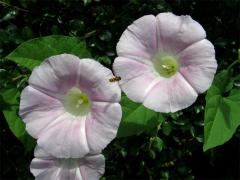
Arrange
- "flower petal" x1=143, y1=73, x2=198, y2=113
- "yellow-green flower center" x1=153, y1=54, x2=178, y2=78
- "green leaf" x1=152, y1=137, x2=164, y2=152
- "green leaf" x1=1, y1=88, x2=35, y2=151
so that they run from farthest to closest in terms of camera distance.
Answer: "green leaf" x1=152, y1=137, x2=164, y2=152 < "green leaf" x1=1, y1=88, x2=35, y2=151 < "yellow-green flower center" x1=153, y1=54, x2=178, y2=78 < "flower petal" x1=143, y1=73, x2=198, y2=113

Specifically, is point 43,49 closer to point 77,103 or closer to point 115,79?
point 77,103

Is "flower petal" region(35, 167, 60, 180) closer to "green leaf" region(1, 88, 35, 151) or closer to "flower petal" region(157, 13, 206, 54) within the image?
"green leaf" region(1, 88, 35, 151)

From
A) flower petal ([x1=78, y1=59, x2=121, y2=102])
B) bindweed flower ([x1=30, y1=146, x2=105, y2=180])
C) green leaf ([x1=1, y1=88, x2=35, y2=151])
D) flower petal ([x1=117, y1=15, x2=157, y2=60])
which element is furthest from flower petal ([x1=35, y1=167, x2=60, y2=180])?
flower petal ([x1=117, y1=15, x2=157, y2=60])

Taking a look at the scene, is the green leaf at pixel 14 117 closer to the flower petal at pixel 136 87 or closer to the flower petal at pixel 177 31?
the flower petal at pixel 136 87

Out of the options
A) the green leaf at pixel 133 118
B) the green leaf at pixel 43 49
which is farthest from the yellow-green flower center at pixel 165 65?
the green leaf at pixel 43 49

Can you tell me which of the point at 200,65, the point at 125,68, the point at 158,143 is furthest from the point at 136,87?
the point at 158,143

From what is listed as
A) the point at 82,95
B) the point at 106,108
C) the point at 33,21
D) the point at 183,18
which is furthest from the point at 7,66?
the point at 183,18
